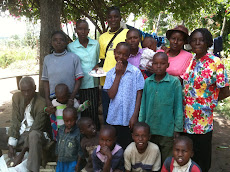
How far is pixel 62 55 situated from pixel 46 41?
2.44 ft

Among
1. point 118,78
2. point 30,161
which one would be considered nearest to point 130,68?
point 118,78

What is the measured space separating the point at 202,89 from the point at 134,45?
97 centimetres

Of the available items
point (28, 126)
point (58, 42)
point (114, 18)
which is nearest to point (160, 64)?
point (114, 18)

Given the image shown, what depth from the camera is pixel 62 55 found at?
3.19m

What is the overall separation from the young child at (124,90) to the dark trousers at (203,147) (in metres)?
0.71

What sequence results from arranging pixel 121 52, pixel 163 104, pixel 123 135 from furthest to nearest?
pixel 123 135 → pixel 121 52 → pixel 163 104

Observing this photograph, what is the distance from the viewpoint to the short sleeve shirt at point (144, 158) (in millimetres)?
2527

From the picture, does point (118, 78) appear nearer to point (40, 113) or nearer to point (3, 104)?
point (40, 113)

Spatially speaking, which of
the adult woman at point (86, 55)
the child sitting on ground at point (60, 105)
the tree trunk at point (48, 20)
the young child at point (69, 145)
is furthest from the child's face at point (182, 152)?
the tree trunk at point (48, 20)

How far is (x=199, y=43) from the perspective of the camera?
237 cm

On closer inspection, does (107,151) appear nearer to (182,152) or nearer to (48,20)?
(182,152)

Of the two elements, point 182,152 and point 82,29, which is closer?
point 182,152

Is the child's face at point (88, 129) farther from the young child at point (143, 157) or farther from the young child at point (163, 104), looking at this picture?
the young child at point (163, 104)

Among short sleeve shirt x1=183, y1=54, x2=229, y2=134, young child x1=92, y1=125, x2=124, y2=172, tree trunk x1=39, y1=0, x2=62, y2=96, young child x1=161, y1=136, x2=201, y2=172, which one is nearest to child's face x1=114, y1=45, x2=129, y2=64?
short sleeve shirt x1=183, y1=54, x2=229, y2=134
